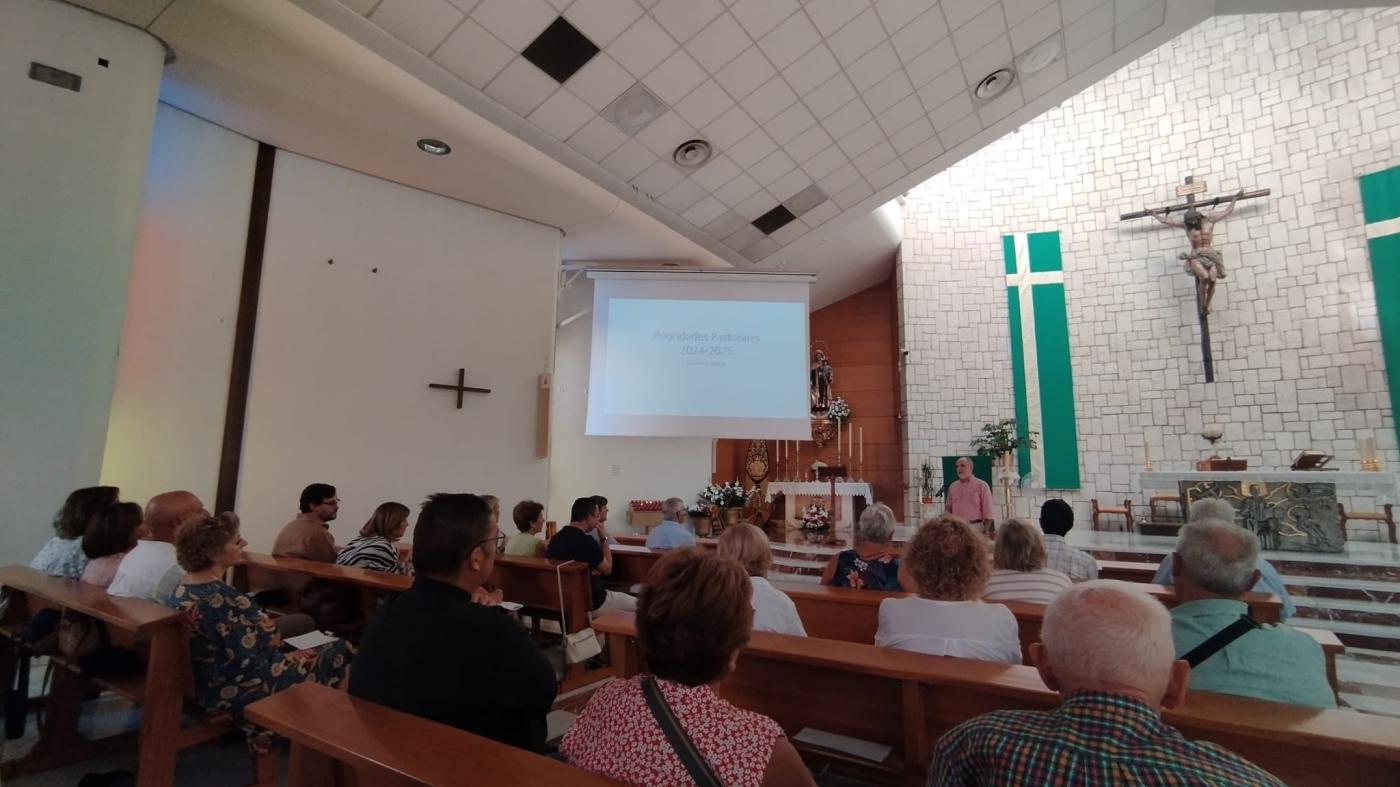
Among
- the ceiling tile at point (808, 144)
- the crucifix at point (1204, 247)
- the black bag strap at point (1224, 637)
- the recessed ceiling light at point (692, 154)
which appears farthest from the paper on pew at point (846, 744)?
the crucifix at point (1204, 247)

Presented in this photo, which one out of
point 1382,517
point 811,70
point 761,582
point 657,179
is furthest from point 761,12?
point 1382,517

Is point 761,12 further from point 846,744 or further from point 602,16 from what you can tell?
point 846,744

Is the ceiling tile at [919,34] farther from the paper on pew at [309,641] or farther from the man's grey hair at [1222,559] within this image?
the paper on pew at [309,641]

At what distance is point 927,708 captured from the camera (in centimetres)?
146

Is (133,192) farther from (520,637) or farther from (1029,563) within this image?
(1029,563)

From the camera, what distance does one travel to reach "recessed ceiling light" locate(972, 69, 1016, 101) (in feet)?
16.5

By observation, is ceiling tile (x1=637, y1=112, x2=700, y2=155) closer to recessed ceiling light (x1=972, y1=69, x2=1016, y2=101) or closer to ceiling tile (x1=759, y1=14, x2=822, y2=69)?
ceiling tile (x1=759, y1=14, x2=822, y2=69)

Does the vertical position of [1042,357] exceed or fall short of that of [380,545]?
it exceeds it

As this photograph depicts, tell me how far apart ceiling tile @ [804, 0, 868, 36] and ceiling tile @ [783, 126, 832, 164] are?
84 cm

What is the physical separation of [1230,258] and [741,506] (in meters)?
5.87

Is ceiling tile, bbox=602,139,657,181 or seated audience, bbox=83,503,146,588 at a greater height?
ceiling tile, bbox=602,139,657,181

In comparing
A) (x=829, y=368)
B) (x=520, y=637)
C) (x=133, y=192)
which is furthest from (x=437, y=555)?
(x=829, y=368)

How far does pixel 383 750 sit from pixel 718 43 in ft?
13.6

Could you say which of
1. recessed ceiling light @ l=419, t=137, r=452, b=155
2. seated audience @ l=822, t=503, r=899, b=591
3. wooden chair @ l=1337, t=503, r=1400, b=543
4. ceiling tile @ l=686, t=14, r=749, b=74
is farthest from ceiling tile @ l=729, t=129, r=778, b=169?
wooden chair @ l=1337, t=503, r=1400, b=543
